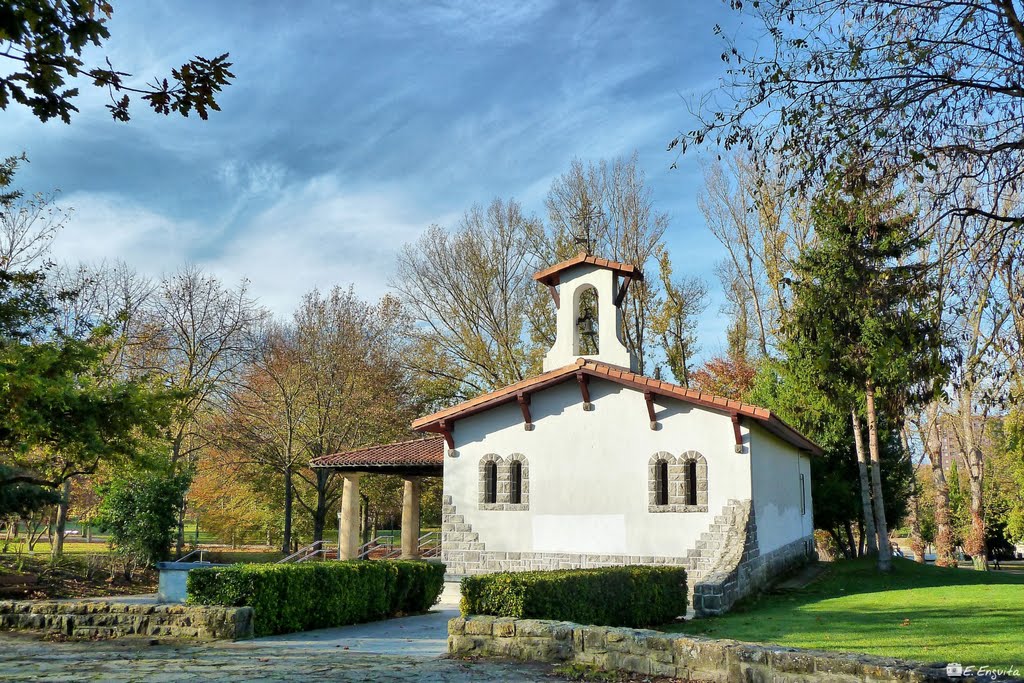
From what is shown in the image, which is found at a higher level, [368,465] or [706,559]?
[368,465]

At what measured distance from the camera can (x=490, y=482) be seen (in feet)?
59.9

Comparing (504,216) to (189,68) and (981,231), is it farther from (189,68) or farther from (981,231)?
(189,68)

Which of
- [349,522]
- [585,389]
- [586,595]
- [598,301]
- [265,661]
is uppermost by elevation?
[598,301]

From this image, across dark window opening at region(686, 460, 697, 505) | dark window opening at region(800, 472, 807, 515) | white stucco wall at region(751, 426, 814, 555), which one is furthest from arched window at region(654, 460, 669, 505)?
dark window opening at region(800, 472, 807, 515)

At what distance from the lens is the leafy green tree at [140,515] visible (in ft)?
69.2

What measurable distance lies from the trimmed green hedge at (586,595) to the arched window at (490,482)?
5.75 m

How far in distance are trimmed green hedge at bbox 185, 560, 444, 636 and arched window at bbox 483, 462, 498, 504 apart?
12.4 ft

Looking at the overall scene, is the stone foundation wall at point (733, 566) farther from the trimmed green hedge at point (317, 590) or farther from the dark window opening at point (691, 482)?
the trimmed green hedge at point (317, 590)

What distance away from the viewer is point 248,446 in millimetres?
27844

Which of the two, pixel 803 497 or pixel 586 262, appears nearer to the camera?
pixel 586 262

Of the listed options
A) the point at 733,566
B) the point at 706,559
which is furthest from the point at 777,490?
the point at 733,566

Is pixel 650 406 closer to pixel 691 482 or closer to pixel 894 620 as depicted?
pixel 691 482

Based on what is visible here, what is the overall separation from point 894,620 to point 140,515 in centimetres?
1774

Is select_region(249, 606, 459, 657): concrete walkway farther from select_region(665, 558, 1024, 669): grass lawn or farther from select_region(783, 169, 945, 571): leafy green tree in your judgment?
select_region(783, 169, 945, 571): leafy green tree
